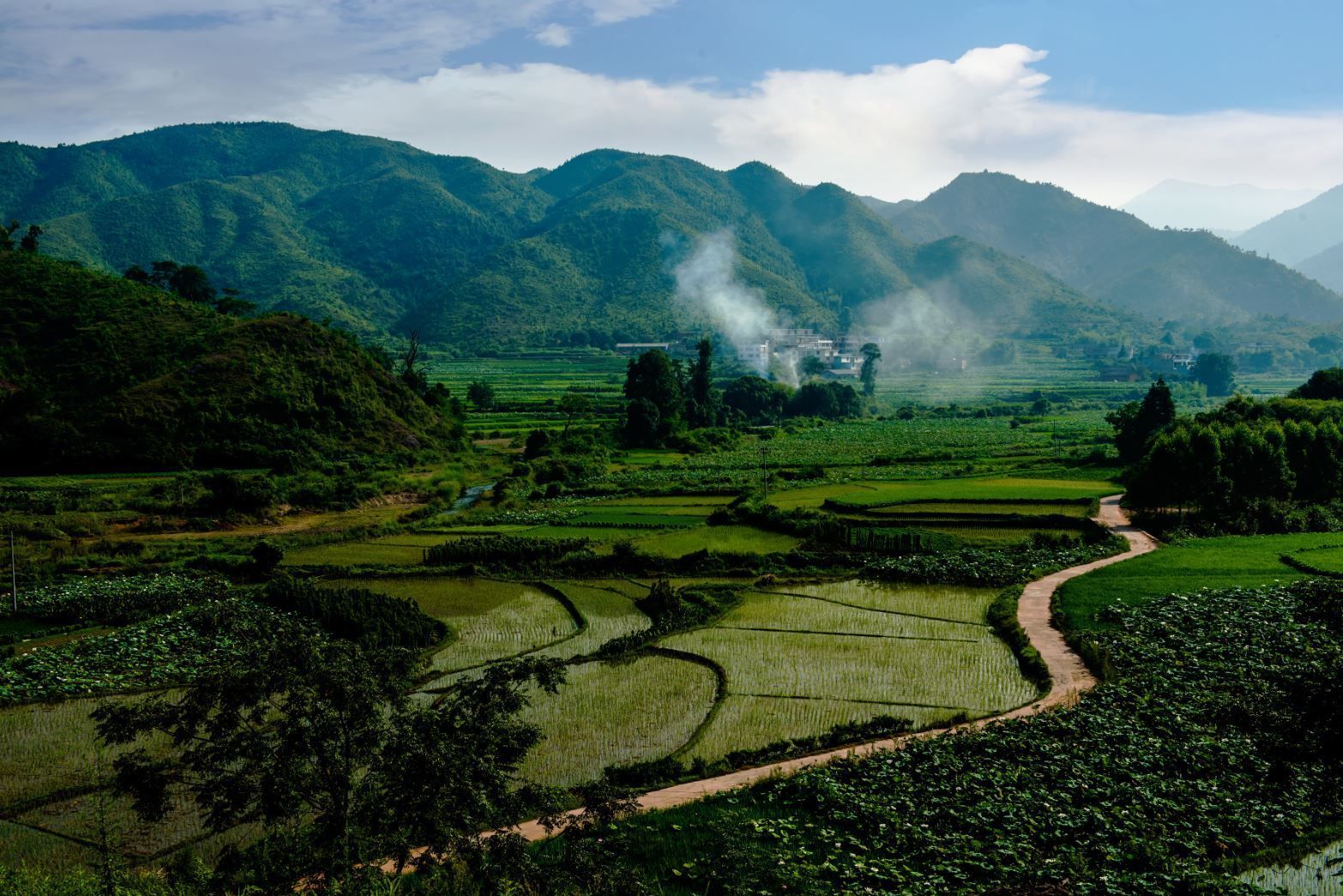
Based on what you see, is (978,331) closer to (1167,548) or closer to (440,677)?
(1167,548)

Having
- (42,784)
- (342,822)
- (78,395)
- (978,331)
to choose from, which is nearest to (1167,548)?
(342,822)

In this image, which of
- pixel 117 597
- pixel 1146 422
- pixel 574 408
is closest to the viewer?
pixel 117 597

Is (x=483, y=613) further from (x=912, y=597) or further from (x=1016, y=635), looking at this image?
(x=1016, y=635)

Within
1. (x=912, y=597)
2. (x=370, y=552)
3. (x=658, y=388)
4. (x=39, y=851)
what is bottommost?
(x=39, y=851)

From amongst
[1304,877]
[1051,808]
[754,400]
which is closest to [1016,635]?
[1051,808]

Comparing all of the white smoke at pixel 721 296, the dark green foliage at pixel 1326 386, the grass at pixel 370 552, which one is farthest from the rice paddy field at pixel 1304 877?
the white smoke at pixel 721 296

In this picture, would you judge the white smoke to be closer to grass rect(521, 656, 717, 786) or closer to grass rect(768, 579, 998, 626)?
grass rect(768, 579, 998, 626)

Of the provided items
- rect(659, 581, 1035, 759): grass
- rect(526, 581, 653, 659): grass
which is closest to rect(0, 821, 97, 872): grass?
rect(659, 581, 1035, 759): grass
